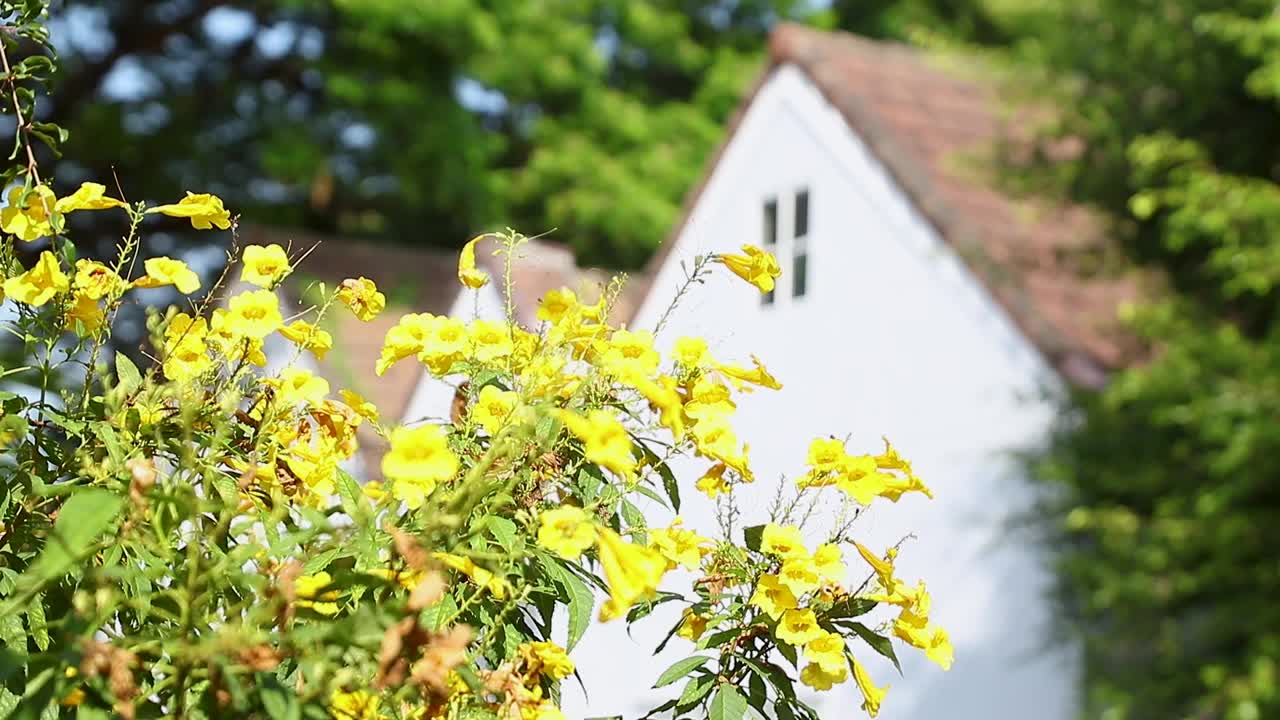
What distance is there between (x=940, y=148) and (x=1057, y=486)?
7.18ft

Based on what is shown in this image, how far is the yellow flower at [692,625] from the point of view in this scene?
4.45 feet

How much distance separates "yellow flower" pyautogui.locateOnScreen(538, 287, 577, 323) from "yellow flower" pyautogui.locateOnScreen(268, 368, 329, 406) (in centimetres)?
23

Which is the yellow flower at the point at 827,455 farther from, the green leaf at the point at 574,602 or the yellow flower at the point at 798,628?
the green leaf at the point at 574,602

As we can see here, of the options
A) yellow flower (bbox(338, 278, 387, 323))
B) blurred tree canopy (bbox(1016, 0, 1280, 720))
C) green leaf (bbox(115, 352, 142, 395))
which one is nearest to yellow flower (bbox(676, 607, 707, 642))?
yellow flower (bbox(338, 278, 387, 323))

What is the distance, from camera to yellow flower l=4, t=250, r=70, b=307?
1328 mm

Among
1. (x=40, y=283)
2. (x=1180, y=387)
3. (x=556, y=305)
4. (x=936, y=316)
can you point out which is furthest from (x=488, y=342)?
(x=936, y=316)

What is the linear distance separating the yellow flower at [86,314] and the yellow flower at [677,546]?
0.59 meters

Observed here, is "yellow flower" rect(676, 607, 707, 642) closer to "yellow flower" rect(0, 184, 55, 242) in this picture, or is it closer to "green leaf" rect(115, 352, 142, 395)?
"green leaf" rect(115, 352, 142, 395)

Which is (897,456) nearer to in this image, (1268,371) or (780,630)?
(780,630)

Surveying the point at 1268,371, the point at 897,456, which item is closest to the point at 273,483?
the point at 897,456

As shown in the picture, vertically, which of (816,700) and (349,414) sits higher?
(349,414)

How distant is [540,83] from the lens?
1398 cm

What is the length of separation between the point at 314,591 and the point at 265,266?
0.49 m

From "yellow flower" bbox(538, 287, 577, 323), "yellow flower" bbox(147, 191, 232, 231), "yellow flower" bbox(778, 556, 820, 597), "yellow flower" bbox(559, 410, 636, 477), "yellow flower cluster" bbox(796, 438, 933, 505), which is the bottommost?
"yellow flower" bbox(778, 556, 820, 597)
